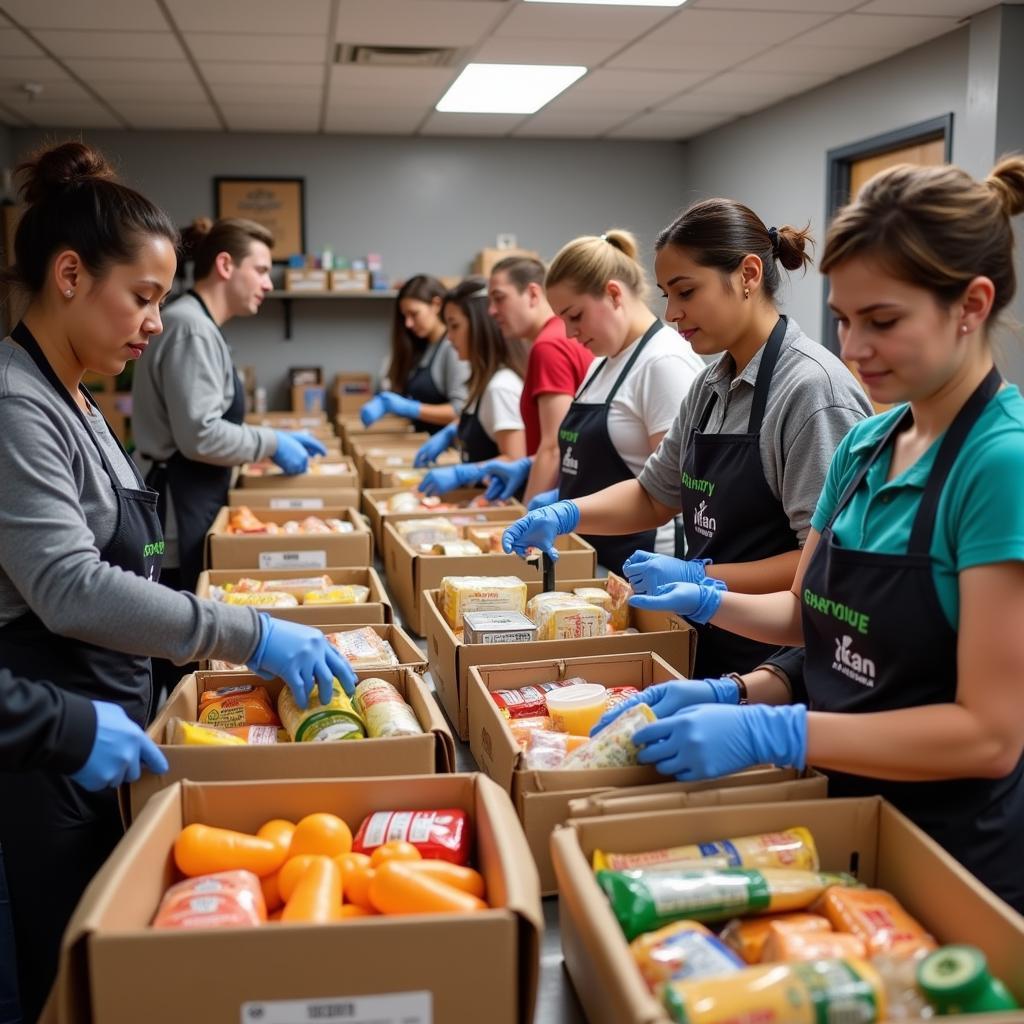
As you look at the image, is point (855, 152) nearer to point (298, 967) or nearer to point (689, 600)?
point (689, 600)

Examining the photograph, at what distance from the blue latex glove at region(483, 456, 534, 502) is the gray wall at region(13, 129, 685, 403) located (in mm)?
5096

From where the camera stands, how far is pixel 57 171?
1.56 m

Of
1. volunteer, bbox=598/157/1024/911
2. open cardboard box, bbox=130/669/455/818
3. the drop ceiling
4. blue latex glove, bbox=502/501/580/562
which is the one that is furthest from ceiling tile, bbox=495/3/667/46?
open cardboard box, bbox=130/669/455/818

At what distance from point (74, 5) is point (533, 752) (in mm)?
4638

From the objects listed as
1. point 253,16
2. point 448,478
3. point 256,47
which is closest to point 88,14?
point 253,16

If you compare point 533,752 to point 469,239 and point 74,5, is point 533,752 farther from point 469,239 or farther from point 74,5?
point 469,239

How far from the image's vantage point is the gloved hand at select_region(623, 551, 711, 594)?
193cm

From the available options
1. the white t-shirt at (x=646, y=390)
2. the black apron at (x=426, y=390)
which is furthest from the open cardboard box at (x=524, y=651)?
the black apron at (x=426, y=390)

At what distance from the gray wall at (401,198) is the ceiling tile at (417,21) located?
307cm

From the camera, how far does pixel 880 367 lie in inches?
49.1

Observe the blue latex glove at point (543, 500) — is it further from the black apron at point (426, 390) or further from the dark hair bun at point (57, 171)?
the black apron at point (426, 390)

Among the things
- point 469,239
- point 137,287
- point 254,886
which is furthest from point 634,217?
point 254,886

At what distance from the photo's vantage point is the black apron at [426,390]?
552cm

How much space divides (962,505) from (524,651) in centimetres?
82
